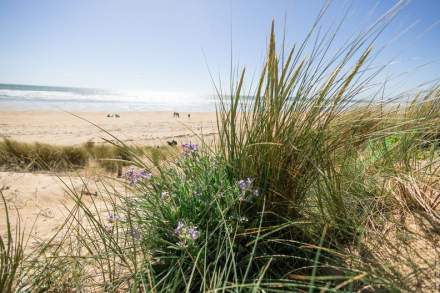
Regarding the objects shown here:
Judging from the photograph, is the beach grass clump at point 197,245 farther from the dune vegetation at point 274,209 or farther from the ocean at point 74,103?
the ocean at point 74,103

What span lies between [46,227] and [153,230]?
6.20 feet

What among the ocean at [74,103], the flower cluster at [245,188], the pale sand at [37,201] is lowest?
the pale sand at [37,201]

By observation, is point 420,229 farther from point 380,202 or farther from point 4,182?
point 4,182

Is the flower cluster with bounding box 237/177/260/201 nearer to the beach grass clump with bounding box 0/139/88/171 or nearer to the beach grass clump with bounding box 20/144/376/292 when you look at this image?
the beach grass clump with bounding box 20/144/376/292

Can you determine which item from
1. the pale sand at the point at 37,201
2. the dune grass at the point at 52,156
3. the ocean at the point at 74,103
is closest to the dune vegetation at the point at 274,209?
the pale sand at the point at 37,201

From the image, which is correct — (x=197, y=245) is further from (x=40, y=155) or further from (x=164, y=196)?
(x=40, y=155)

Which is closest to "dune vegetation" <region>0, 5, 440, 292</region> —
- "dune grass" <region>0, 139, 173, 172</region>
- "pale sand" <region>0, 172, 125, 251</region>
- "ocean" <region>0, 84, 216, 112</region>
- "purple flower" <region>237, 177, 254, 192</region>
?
"purple flower" <region>237, 177, 254, 192</region>

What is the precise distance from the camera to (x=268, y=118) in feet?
4.55

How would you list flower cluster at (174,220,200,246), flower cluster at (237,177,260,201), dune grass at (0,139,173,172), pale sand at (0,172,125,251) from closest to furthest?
flower cluster at (174,220,200,246)
flower cluster at (237,177,260,201)
pale sand at (0,172,125,251)
dune grass at (0,139,173,172)

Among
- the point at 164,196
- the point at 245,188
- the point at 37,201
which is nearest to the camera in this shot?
the point at 245,188

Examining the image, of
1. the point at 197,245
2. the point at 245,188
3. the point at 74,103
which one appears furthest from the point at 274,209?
the point at 74,103

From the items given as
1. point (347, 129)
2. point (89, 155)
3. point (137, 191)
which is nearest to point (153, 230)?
point (137, 191)

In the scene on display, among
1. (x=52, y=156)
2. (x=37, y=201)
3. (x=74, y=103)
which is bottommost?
(x=37, y=201)

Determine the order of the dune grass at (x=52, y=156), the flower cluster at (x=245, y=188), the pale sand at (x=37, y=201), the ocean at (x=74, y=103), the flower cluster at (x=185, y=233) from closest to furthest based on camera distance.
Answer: the flower cluster at (x=185, y=233), the flower cluster at (x=245, y=188), the pale sand at (x=37, y=201), the dune grass at (x=52, y=156), the ocean at (x=74, y=103)
